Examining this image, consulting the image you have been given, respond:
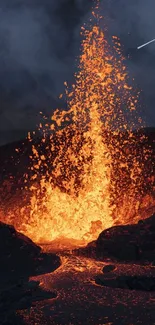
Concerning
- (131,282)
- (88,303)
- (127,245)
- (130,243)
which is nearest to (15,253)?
(127,245)

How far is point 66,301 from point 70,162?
18991 millimetres

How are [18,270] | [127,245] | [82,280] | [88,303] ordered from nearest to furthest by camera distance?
[88,303] → [82,280] → [18,270] → [127,245]

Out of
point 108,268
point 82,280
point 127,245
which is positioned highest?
point 127,245

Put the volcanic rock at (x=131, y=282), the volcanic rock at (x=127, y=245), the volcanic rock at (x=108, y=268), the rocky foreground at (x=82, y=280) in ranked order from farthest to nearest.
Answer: the volcanic rock at (x=127, y=245)
the volcanic rock at (x=108, y=268)
the volcanic rock at (x=131, y=282)
the rocky foreground at (x=82, y=280)

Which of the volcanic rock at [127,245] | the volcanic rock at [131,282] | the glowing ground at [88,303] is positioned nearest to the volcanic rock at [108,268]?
the glowing ground at [88,303]

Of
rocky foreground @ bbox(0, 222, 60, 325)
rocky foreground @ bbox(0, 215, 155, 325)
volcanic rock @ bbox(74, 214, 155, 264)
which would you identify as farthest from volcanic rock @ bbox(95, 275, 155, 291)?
volcanic rock @ bbox(74, 214, 155, 264)

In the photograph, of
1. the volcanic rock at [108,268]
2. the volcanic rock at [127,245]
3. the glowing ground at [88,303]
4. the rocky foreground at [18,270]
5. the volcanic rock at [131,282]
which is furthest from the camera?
the volcanic rock at [127,245]

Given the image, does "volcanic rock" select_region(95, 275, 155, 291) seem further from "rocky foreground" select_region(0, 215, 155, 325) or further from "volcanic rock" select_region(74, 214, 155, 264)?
"volcanic rock" select_region(74, 214, 155, 264)

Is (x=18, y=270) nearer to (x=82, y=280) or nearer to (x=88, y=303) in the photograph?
(x=82, y=280)

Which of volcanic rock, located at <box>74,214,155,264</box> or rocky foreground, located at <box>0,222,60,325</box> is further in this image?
volcanic rock, located at <box>74,214,155,264</box>

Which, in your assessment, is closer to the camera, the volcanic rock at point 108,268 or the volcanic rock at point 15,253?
the volcanic rock at point 108,268

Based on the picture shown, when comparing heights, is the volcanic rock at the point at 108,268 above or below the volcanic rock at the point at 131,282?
above

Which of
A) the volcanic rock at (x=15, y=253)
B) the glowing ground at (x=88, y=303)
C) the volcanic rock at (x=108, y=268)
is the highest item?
→ the volcanic rock at (x=15, y=253)

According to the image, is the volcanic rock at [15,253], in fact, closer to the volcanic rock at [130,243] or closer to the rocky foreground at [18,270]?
the rocky foreground at [18,270]
